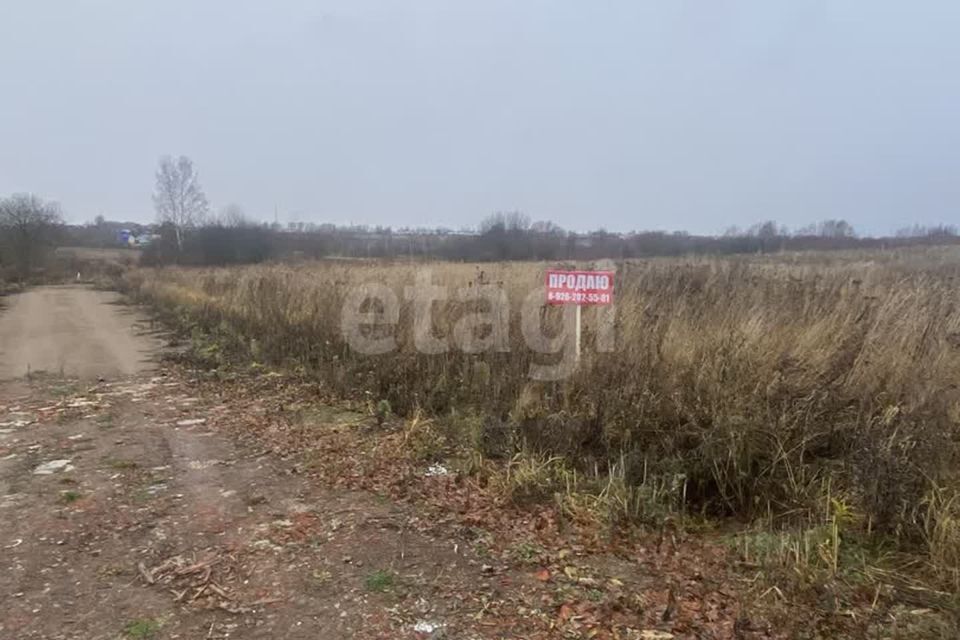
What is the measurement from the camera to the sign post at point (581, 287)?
16.8ft

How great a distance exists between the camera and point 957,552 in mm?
2846

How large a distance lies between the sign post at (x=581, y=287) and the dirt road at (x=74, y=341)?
670 centimetres

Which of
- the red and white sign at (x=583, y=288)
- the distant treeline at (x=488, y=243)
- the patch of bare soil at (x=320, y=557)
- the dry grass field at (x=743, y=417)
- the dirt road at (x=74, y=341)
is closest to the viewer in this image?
the patch of bare soil at (x=320, y=557)

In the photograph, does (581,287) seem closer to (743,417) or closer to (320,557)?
(743,417)

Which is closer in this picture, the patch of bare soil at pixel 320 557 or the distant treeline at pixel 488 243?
the patch of bare soil at pixel 320 557

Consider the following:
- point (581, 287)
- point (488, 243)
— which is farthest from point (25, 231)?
point (581, 287)

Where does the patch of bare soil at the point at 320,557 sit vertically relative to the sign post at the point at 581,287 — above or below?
below

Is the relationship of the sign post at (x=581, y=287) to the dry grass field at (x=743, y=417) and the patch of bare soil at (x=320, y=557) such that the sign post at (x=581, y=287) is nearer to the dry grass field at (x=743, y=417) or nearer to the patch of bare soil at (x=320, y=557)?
the dry grass field at (x=743, y=417)

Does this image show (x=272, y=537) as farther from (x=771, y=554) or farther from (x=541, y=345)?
(x=541, y=345)

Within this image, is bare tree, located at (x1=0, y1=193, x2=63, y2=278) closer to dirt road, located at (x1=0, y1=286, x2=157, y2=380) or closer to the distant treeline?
the distant treeline

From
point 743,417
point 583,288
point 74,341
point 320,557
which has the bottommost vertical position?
point 74,341

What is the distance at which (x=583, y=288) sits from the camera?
5.16 meters

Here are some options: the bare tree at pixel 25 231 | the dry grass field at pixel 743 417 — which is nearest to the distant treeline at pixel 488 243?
the bare tree at pixel 25 231

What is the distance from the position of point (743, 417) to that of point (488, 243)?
32.1 meters
